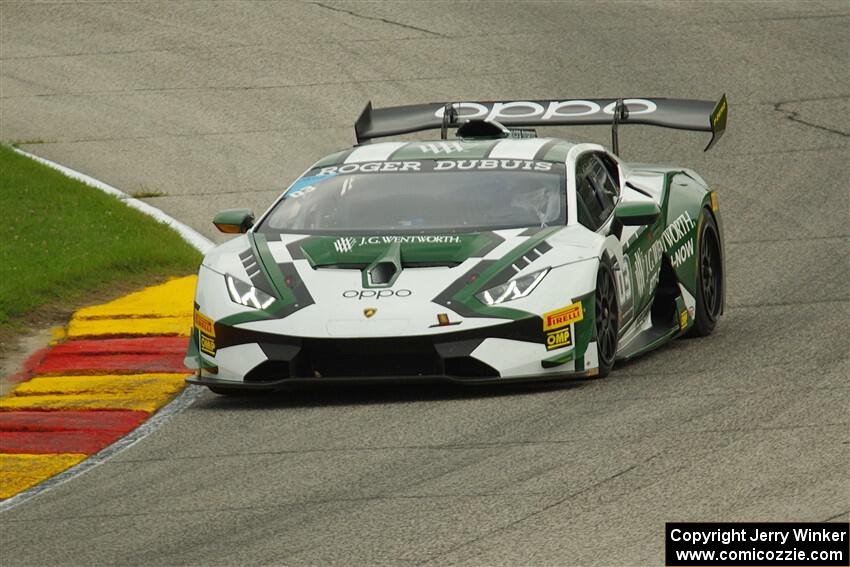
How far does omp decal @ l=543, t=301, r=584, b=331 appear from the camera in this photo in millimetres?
8734

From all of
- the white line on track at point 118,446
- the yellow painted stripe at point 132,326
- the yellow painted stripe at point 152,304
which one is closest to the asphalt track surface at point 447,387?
the white line on track at point 118,446

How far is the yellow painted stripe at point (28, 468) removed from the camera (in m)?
7.88

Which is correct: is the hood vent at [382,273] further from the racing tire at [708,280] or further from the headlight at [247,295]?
the racing tire at [708,280]

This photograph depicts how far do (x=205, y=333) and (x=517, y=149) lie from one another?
2.36 metres

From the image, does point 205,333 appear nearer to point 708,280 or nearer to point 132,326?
point 132,326

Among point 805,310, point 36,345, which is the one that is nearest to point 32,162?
point 36,345

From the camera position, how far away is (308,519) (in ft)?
21.5

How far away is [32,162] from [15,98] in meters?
3.18

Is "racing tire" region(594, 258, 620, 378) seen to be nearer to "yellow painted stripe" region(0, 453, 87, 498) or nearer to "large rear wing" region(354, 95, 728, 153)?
"large rear wing" region(354, 95, 728, 153)

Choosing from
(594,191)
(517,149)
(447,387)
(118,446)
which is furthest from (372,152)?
(118,446)

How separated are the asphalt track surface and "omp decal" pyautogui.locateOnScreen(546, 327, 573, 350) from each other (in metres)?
0.24

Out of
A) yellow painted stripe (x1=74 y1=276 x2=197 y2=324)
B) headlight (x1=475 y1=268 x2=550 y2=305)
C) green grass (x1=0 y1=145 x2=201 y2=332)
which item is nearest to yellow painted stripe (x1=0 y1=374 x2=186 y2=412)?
yellow painted stripe (x1=74 y1=276 x2=197 y2=324)

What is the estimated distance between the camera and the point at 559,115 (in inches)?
456

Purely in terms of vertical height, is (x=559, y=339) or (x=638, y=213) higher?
(x=638, y=213)
